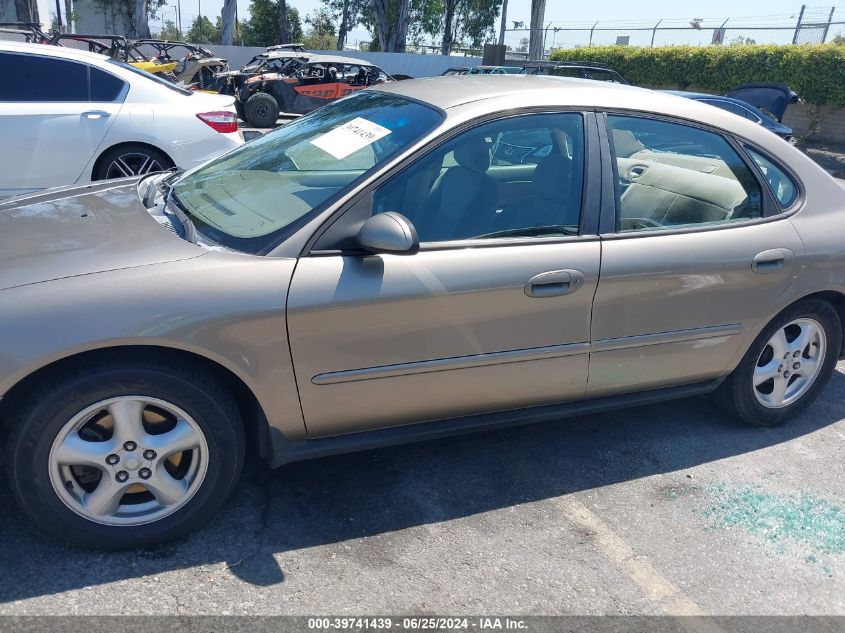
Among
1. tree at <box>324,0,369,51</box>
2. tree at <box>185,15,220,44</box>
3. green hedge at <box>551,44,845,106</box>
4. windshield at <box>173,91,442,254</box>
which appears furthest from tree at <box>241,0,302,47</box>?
windshield at <box>173,91,442,254</box>

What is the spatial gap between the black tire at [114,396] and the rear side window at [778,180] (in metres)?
2.64

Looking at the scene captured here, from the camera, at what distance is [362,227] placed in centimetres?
253

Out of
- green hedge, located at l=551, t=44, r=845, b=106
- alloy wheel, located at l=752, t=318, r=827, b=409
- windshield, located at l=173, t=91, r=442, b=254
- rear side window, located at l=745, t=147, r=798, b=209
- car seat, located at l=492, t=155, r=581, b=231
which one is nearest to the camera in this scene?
windshield, located at l=173, t=91, r=442, b=254

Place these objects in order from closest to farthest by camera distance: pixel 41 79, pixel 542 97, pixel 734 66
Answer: pixel 542 97 → pixel 41 79 → pixel 734 66

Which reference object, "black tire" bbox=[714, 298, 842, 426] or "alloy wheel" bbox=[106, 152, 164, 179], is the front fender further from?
"alloy wheel" bbox=[106, 152, 164, 179]

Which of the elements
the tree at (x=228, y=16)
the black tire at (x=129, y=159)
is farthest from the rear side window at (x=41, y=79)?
the tree at (x=228, y=16)

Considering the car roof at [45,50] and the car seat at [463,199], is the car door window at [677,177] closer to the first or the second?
the car seat at [463,199]

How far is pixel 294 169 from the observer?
3.12 meters

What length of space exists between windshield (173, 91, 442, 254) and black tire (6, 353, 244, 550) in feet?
1.72

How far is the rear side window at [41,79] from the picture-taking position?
18.6ft

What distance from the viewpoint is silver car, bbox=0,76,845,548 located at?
Result: 234 centimetres

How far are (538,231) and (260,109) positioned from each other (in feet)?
43.7

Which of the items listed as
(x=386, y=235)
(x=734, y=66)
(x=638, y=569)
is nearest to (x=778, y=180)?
(x=638, y=569)

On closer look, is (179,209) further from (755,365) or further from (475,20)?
(475,20)
